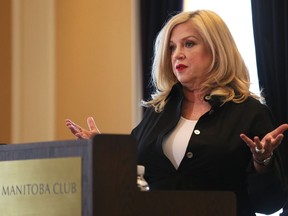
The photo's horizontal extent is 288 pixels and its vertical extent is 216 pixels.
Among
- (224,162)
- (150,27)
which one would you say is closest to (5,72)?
(150,27)

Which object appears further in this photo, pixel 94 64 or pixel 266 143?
pixel 94 64

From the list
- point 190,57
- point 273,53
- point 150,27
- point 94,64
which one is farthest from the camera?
point 94,64

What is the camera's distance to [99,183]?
4.09ft

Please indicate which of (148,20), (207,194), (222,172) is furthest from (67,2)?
(207,194)

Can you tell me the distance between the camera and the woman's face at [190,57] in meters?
2.36

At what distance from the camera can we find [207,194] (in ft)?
4.80

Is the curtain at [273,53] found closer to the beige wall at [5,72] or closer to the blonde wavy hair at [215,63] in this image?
the blonde wavy hair at [215,63]

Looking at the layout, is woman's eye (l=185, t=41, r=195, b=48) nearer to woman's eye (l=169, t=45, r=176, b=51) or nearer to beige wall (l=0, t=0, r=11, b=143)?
woman's eye (l=169, t=45, r=176, b=51)

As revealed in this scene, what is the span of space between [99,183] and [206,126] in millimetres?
1005

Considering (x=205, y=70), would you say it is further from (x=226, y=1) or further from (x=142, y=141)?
(x=226, y=1)

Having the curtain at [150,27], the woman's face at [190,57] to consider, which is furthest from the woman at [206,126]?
the curtain at [150,27]

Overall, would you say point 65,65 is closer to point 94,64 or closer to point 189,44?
point 94,64

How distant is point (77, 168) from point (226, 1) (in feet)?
9.05

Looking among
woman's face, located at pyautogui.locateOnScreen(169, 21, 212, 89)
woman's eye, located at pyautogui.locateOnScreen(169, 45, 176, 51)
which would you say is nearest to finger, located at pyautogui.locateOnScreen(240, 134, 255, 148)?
woman's face, located at pyautogui.locateOnScreen(169, 21, 212, 89)
